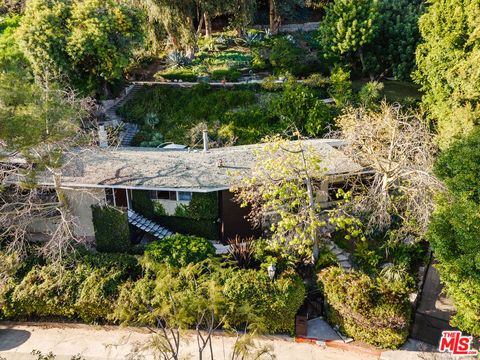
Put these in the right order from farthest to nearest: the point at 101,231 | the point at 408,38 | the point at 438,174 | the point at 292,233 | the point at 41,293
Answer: the point at 408,38, the point at 101,231, the point at 292,233, the point at 41,293, the point at 438,174

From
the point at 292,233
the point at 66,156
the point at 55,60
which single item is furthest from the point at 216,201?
the point at 55,60

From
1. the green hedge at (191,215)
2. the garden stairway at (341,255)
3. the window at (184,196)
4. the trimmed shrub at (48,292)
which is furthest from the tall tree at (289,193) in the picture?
the trimmed shrub at (48,292)

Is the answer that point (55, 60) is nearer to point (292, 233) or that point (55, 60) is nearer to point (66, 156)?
point (66, 156)

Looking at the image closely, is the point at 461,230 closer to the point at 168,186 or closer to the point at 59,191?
the point at 168,186

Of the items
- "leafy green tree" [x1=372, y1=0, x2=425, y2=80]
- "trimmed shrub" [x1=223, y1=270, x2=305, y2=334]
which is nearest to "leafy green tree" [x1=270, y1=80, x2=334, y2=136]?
"leafy green tree" [x1=372, y1=0, x2=425, y2=80]

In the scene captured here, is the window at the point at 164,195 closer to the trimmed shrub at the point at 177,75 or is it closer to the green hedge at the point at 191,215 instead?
the green hedge at the point at 191,215

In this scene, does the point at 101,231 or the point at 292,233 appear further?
the point at 101,231
